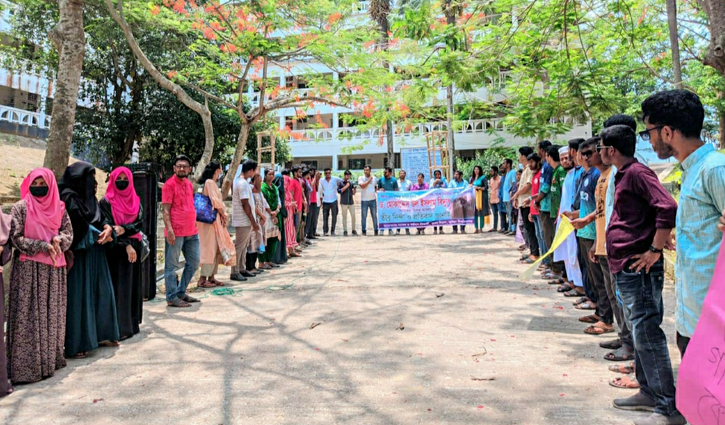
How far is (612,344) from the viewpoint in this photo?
423 cm

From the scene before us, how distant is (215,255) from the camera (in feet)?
23.5

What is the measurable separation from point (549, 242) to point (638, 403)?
417 centimetres

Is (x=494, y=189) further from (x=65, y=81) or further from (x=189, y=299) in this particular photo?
(x=65, y=81)

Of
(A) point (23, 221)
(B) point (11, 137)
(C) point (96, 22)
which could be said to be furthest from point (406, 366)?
(B) point (11, 137)

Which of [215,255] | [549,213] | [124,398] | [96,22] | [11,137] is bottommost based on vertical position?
[124,398]

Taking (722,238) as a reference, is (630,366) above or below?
below

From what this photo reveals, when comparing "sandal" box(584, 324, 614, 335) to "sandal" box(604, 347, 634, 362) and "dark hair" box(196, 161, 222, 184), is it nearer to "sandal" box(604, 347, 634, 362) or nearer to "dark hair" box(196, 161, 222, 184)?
"sandal" box(604, 347, 634, 362)

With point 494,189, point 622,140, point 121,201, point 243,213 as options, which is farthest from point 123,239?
point 494,189

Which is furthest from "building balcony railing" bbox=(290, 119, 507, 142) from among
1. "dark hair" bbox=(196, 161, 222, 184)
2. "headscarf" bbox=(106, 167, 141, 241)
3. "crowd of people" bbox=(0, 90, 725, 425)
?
"headscarf" bbox=(106, 167, 141, 241)

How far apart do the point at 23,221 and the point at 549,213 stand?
5830 millimetres

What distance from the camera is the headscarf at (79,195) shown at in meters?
4.18

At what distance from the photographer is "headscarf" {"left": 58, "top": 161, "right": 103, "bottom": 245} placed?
13.7 ft

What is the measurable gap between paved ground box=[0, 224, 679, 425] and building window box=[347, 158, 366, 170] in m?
31.6

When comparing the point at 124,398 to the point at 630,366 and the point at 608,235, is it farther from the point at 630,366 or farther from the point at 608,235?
the point at 630,366
